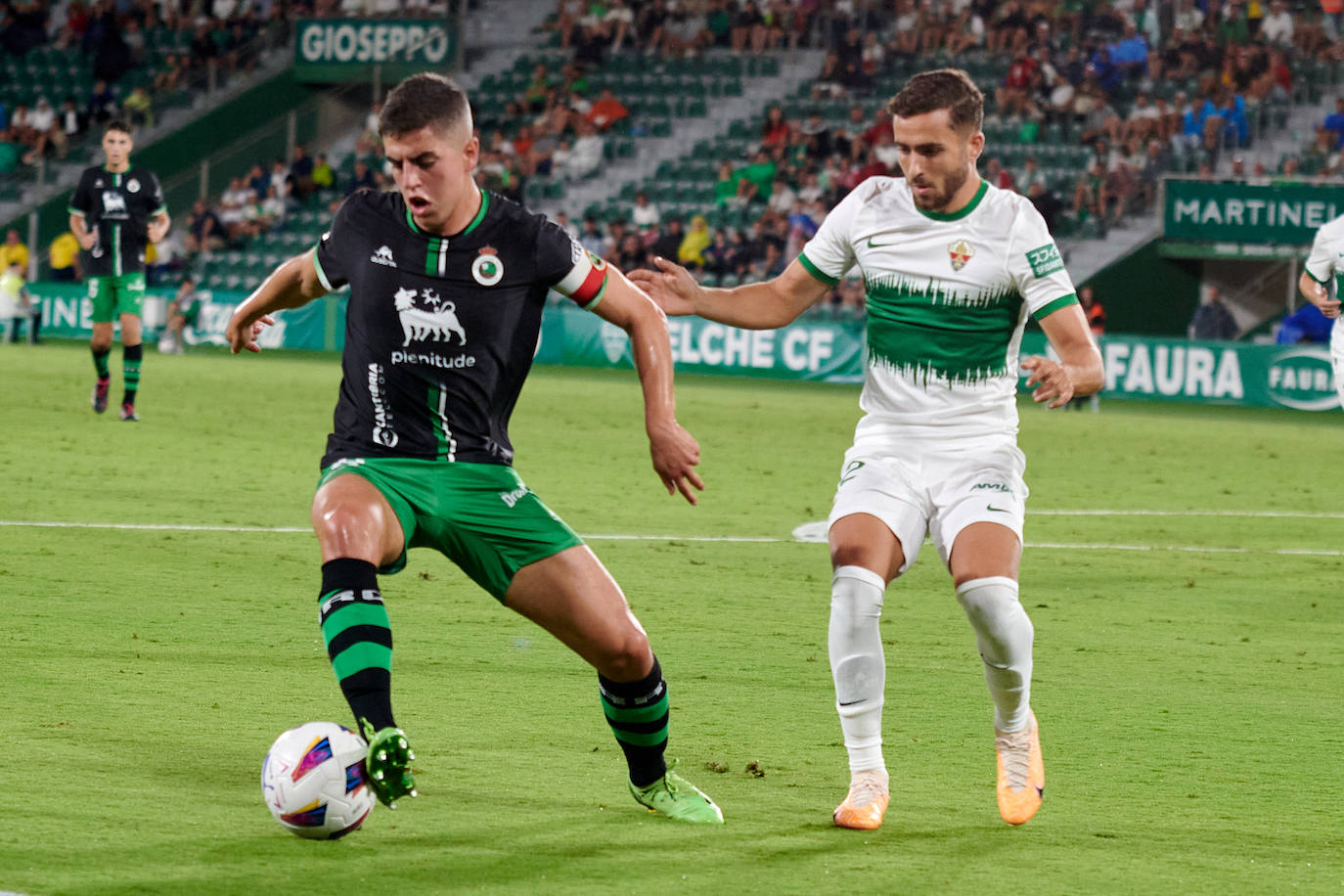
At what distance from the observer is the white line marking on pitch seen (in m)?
11.0

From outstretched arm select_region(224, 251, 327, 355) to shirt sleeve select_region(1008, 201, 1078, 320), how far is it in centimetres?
200

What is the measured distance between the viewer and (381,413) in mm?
5188

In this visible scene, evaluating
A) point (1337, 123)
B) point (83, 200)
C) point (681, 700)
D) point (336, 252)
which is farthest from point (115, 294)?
point (1337, 123)

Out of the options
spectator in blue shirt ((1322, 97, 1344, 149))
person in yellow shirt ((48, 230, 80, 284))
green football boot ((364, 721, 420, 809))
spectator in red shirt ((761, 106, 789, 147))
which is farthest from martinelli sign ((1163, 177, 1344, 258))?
green football boot ((364, 721, 420, 809))

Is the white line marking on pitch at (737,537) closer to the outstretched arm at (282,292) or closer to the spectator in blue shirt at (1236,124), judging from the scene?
the outstretched arm at (282,292)

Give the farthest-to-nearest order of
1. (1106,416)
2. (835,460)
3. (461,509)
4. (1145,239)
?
(1145,239) < (1106,416) < (835,460) < (461,509)

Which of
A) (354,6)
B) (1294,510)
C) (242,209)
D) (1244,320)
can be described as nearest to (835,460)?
(1294,510)

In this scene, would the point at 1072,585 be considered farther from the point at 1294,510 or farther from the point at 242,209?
the point at 242,209

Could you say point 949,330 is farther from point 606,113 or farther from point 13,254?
point 606,113

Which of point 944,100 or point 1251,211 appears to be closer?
point 944,100

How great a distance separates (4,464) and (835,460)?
274 inches

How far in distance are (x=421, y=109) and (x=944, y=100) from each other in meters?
1.50

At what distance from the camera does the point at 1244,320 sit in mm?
28219

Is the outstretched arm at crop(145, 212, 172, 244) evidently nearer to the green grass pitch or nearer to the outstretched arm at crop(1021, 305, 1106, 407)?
the green grass pitch
